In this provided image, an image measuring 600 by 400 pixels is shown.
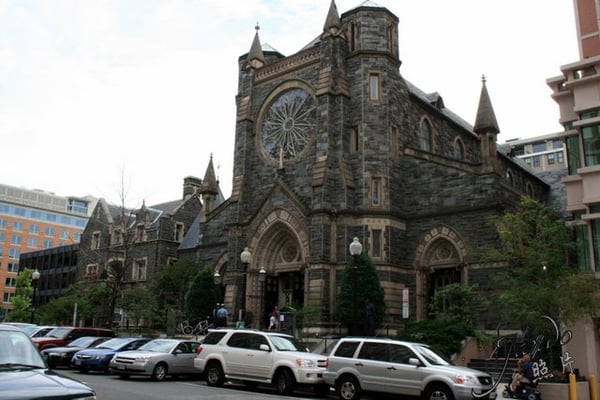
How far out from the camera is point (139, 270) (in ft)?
171

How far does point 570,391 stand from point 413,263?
16.4m

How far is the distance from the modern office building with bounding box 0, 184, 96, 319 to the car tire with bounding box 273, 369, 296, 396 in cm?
8464

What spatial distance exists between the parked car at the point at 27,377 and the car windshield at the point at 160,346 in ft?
38.7

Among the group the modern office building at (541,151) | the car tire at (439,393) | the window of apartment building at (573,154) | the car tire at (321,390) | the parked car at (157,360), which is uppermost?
the modern office building at (541,151)

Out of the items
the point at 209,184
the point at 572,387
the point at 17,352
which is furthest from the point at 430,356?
the point at 209,184

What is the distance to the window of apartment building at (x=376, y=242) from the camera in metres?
31.3

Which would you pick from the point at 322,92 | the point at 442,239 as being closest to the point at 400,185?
the point at 442,239

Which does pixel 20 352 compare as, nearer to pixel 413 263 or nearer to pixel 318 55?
pixel 413 263

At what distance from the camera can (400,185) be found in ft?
109

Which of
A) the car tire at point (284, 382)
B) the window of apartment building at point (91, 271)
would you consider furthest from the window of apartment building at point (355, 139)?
the window of apartment building at point (91, 271)

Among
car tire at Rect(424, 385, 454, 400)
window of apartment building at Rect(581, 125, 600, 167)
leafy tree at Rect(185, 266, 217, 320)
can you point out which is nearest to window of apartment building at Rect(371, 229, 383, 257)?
leafy tree at Rect(185, 266, 217, 320)

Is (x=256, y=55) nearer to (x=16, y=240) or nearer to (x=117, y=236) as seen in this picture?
(x=117, y=236)

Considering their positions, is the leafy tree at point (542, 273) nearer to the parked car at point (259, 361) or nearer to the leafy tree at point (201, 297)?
the parked car at point (259, 361)

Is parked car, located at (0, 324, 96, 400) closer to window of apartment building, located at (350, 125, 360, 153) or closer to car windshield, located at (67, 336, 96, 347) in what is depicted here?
car windshield, located at (67, 336, 96, 347)
